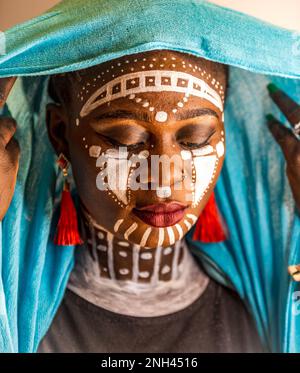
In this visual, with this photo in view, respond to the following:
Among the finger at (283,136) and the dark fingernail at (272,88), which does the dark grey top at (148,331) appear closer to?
the finger at (283,136)

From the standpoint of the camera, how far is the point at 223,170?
4.83 feet

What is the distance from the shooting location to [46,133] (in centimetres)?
134

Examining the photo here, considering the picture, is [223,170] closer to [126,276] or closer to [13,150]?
[126,276]

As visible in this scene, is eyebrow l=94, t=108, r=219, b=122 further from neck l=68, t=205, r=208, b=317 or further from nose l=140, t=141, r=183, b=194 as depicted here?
neck l=68, t=205, r=208, b=317

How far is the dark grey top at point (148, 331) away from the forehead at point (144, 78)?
18.8 inches

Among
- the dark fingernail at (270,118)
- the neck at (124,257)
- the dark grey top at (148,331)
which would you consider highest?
the dark fingernail at (270,118)

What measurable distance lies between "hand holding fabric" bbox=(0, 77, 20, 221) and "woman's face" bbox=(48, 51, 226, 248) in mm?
127

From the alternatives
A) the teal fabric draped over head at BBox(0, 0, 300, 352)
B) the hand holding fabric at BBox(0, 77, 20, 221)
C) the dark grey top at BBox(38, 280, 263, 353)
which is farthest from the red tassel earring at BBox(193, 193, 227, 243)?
the hand holding fabric at BBox(0, 77, 20, 221)

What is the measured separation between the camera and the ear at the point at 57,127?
130cm

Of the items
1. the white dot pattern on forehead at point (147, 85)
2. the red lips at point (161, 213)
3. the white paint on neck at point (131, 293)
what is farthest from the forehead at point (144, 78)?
the white paint on neck at point (131, 293)

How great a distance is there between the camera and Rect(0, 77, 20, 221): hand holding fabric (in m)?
1.17

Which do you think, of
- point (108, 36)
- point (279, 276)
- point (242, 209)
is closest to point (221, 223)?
point (242, 209)

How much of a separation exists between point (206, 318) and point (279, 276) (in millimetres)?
204
